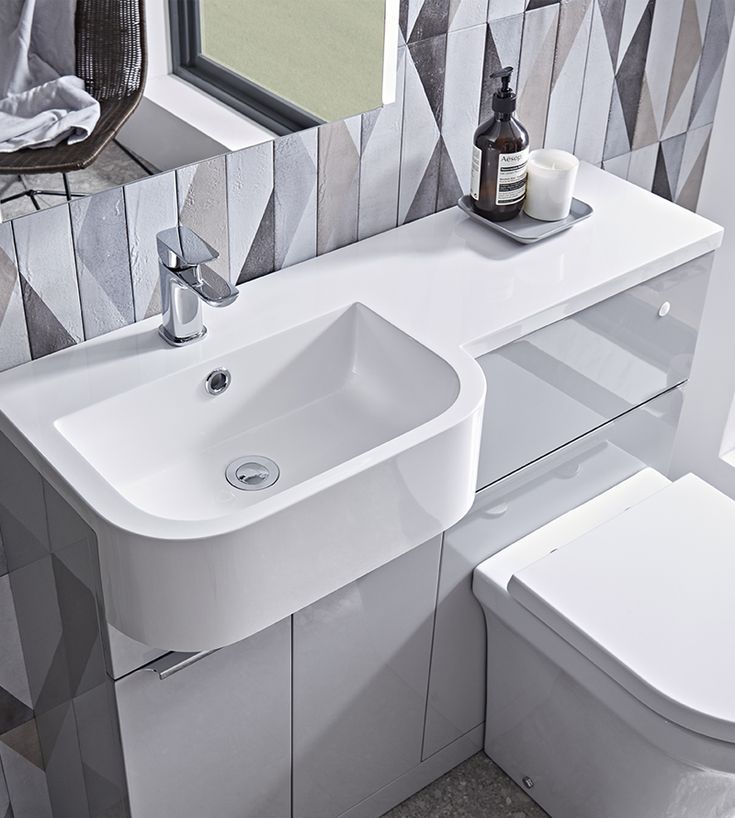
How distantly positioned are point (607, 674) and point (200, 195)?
88cm

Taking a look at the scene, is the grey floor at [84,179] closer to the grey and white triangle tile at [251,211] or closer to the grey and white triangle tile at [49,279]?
the grey and white triangle tile at [49,279]

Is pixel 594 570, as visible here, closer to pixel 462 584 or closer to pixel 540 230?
pixel 462 584

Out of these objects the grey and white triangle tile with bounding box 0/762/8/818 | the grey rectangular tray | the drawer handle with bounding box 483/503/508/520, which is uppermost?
the grey rectangular tray

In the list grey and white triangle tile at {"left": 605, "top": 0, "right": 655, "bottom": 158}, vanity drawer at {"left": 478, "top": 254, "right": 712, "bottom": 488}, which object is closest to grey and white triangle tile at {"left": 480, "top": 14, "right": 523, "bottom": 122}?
grey and white triangle tile at {"left": 605, "top": 0, "right": 655, "bottom": 158}

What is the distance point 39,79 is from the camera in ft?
Result: 4.40

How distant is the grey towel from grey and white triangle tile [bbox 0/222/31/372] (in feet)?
0.38

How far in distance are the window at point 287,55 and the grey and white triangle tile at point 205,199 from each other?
0.09 metres

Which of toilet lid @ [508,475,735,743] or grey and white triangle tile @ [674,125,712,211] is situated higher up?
grey and white triangle tile @ [674,125,712,211]

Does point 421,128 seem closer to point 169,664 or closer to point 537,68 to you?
point 537,68

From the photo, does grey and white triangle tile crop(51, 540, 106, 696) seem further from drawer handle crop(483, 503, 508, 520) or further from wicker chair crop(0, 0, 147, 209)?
drawer handle crop(483, 503, 508, 520)

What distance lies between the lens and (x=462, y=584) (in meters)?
1.83

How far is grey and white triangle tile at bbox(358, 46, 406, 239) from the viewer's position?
1.69m

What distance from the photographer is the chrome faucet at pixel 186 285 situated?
141 centimetres

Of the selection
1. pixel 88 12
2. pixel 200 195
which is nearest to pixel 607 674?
pixel 200 195
